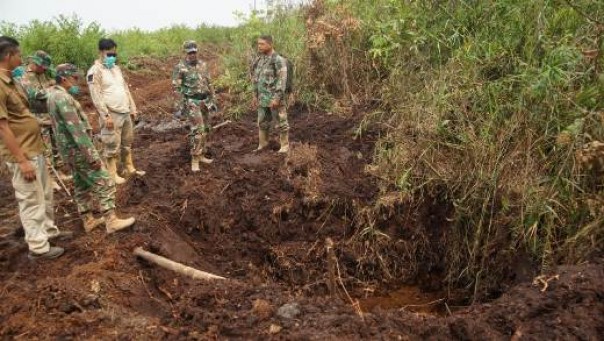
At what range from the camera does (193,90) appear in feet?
20.4

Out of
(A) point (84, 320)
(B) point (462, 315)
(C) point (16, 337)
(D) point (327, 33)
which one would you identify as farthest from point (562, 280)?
(D) point (327, 33)

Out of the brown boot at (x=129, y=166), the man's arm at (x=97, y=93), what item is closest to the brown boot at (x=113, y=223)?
the man's arm at (x=97, y=93)

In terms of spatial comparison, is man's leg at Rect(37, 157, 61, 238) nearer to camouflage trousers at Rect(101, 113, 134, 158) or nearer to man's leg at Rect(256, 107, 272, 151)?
camouflage trousers at Rect(101, 113, 134, 158)

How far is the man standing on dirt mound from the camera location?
5477 millimetres

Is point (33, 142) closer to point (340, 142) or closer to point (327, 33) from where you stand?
point (340, 142)

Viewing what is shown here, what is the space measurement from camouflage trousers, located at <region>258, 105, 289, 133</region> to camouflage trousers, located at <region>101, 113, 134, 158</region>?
72.7 inches

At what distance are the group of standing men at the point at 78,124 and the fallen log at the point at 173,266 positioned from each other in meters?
0.53

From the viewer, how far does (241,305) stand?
131 inches

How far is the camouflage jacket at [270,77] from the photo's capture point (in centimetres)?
638

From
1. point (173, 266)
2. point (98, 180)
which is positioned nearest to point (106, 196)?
point (98, 180)

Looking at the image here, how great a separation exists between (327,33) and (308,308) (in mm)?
6254

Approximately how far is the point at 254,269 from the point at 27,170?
2.41 meters

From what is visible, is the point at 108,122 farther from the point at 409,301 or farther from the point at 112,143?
the point at 409,301

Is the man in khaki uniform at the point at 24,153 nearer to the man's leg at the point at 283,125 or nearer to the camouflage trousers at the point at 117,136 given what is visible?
the camouflage trousers at the point at 117,136
